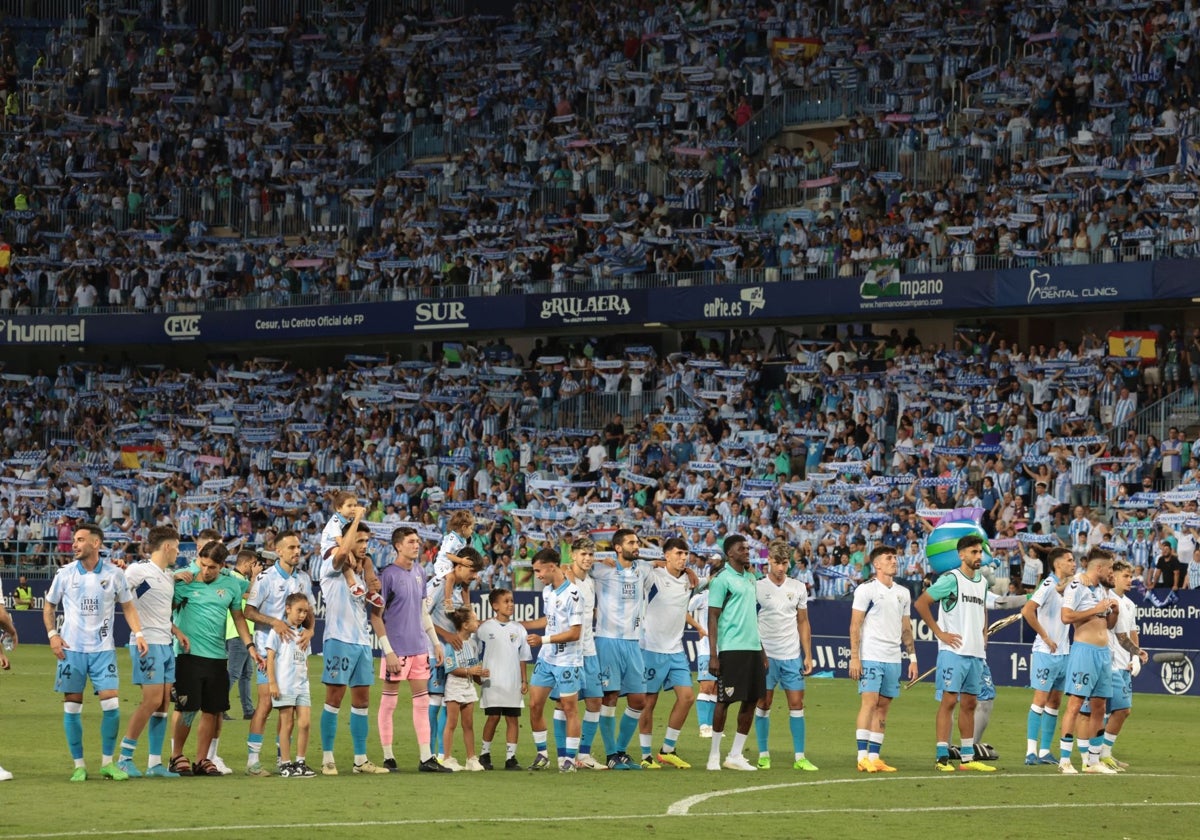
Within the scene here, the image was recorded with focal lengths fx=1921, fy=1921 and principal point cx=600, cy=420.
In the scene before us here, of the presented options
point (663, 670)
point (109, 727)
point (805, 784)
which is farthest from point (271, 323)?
point (805, 784)

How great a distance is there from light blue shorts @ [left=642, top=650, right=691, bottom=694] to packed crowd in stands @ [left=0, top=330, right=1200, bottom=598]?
1240 cm

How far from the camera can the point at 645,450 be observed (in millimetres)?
41938

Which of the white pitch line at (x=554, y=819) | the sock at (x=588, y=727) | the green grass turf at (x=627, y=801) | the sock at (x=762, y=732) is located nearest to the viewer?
the white pitch line at (x=554, y=819)

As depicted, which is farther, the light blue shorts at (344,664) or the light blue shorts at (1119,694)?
the light blue shorts at (1119,694)

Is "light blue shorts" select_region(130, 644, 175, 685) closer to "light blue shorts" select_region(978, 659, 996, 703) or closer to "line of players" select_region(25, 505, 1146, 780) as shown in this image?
"line of players" select_region(25, 505, 1146, 780)

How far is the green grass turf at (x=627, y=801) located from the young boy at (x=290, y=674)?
46cm

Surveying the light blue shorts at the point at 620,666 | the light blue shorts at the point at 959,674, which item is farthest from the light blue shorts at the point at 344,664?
the light blue shorts at the point at 959,674

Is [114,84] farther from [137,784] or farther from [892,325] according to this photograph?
[137,784]

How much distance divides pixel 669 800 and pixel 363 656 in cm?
327

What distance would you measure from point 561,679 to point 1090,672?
4997mm

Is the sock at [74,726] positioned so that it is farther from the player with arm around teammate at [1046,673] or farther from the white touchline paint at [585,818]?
the player with arm around teammate at [1046,673]

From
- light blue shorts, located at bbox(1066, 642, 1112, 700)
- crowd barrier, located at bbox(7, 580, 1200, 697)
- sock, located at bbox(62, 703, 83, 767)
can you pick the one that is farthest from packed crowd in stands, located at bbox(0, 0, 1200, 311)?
sock, located at bbox(62, 703, 83, 767)

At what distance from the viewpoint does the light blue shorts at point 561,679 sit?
57.8 ft

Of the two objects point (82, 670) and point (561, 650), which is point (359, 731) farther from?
point (82, 670)
